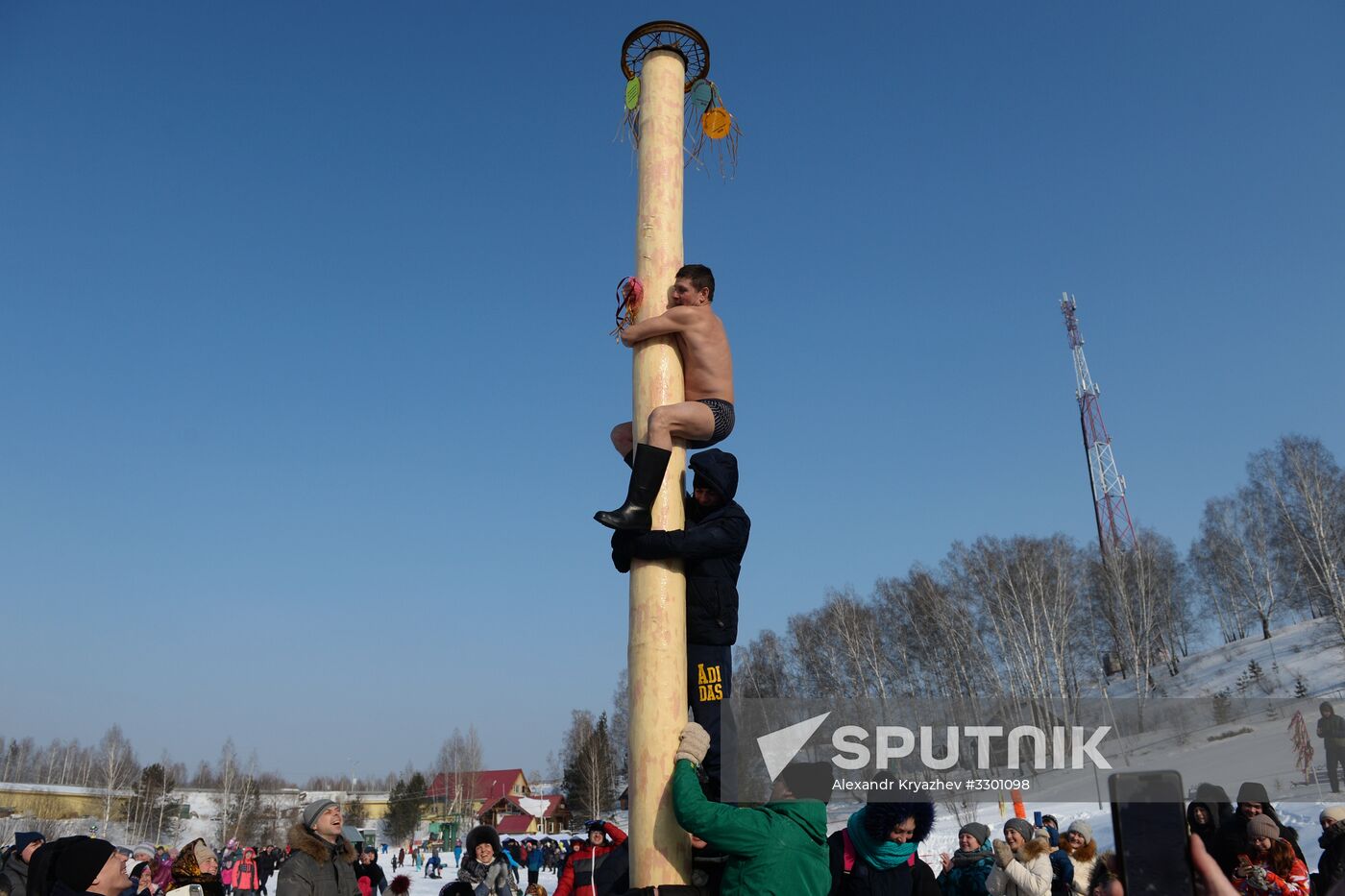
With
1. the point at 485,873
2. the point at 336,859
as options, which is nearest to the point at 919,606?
the point at 485,873

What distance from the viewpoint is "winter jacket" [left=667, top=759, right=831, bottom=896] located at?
3.44 m

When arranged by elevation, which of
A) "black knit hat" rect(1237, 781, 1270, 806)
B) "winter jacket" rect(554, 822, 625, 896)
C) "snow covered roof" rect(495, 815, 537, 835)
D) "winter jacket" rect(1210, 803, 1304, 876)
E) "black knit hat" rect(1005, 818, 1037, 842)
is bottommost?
"snow covered roof" rect(495, 815, 537, 835)

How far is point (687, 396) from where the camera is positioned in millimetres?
4414

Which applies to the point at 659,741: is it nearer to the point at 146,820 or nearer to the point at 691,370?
the point at 691,370

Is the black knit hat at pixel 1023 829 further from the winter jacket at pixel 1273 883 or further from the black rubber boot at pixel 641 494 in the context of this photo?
the black rubber boot at pixel 641 494

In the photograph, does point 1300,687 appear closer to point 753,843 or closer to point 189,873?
point 753,843

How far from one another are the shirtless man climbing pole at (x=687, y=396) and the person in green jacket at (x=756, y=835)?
1.00m

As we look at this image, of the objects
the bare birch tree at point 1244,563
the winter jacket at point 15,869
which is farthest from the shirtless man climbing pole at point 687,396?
the bare birch tree at point 1244,563

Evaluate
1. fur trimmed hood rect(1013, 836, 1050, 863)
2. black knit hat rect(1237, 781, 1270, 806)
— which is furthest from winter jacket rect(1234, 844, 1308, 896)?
fur trimmed hood rect(1013, 836, 1050, 863)

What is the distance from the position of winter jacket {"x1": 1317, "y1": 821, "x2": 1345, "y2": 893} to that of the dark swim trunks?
11.2 feet

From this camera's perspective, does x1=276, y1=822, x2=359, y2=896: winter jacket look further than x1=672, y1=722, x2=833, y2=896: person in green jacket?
Yes

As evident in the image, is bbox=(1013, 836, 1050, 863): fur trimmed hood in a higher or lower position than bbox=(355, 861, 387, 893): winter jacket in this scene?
higher

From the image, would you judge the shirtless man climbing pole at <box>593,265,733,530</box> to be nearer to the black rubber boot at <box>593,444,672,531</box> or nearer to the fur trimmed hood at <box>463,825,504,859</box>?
the black rubber boot at <box>593,444,672,531</box>

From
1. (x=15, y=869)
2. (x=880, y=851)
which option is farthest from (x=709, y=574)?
(x=15, y=869)
